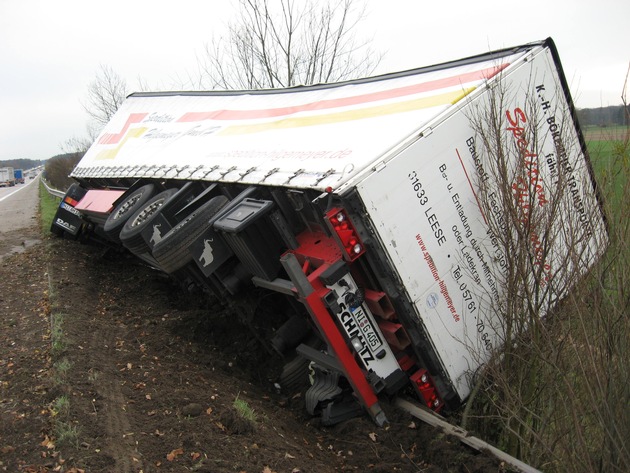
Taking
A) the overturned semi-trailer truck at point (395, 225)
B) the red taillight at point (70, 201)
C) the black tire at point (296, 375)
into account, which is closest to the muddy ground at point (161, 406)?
the black tire at point (296, 375)

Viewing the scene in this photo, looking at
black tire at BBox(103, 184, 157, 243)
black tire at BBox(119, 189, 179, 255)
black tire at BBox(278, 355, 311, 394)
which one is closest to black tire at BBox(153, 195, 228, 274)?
black tire at BBox(119, 189, 179, 255)

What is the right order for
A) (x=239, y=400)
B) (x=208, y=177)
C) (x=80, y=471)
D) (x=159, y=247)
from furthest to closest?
(x=208, y=177) < (x=159, y=247) < (x=239, y=400) < (x=80, y=471)

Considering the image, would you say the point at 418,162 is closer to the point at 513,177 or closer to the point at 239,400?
the point at 513,177

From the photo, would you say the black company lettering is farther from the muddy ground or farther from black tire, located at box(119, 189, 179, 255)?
A: black tire, located at box(119, 189, 179, 255)

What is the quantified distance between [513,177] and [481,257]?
0.75 metres

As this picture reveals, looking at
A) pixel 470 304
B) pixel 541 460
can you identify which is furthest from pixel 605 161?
pixel 541 460

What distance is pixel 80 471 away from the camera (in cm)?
352

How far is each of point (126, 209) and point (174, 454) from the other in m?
4.69

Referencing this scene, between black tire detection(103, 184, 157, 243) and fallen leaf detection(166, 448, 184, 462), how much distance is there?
406cm

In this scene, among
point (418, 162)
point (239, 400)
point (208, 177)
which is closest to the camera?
point (418, 162)

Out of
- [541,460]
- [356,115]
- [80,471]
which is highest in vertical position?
[356,115]

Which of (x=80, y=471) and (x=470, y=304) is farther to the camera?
(x=470, y=304)

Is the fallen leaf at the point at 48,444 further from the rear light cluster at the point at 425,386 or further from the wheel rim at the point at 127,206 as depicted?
the wheel rim at the point at 127,206

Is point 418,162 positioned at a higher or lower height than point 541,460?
higher
